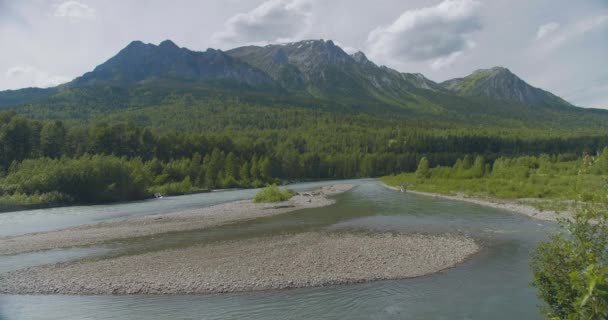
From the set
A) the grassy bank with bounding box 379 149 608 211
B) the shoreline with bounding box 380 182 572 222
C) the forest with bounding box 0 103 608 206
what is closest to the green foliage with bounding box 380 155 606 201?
the grassy bank with bounding box 379 149 608 211

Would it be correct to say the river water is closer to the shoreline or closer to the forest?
the forest

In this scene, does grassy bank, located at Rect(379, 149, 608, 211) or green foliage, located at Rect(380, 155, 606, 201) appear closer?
grassy bank, located at Rect(379, 149, 608, 211)

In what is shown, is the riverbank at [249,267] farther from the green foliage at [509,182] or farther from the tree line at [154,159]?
the tree line at [154,159]

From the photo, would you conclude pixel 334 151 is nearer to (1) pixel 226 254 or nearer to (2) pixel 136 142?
(2) pixel 136 142

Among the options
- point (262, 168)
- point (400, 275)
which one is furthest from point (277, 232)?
point (262, 168)

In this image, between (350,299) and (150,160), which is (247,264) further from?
(150,160)

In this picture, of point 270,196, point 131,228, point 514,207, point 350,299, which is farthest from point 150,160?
point 350,299
